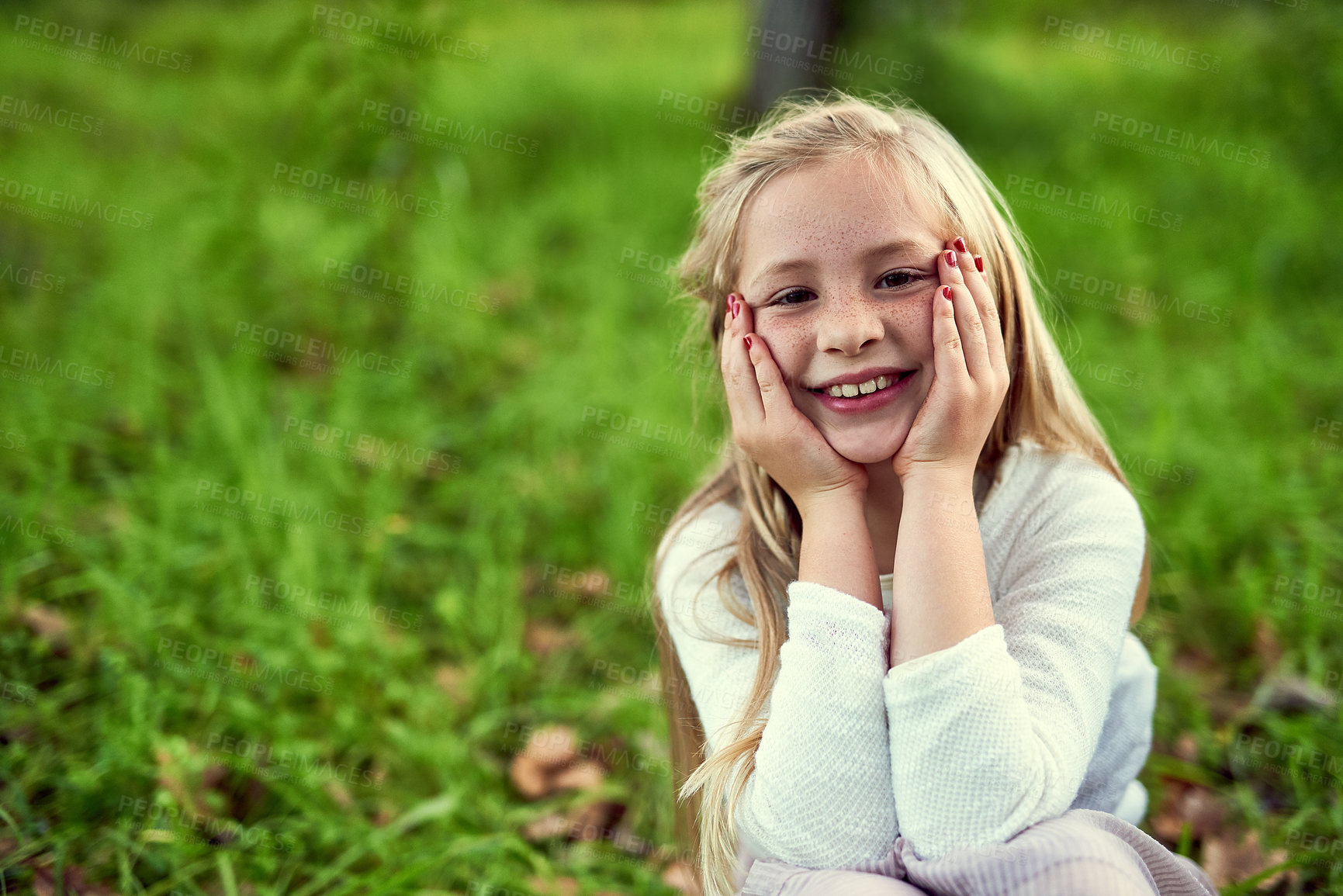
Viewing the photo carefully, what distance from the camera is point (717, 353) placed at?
204 cm

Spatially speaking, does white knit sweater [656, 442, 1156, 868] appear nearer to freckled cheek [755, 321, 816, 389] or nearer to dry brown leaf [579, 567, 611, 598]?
freckled cheek [755, 321, 816, 389]

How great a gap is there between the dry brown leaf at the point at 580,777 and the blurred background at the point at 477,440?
2 centimetres

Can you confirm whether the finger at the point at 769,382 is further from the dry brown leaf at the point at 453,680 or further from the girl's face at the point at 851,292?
the dry brown leaf at the point at 453,680

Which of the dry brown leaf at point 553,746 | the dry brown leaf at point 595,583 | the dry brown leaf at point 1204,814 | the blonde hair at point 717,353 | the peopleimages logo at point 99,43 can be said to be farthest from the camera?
the peopleimages logo at point 99,43

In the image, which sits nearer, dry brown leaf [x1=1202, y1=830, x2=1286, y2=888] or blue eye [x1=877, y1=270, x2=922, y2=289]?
blue eye [x1=877, y1=270, x2=922, y2=289]

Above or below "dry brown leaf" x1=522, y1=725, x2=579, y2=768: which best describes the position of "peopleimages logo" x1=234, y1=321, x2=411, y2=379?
above

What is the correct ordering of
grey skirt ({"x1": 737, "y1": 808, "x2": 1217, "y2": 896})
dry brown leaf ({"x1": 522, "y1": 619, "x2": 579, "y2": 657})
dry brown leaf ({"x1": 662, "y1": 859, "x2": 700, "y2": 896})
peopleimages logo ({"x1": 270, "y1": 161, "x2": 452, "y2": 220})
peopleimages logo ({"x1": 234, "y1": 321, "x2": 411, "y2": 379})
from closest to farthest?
grey skirt ({"x1": 737, "y1": 808, "x2": 1217, "y2": 896})
dry brown leaf ({"x1": 662, "y1": 859, "x2": 700, "y2": 896})
dry brown leaf ({"x1": 522, "y1": 619, "x2": 579, "y2": 657})
peopleimages logo ({"x1": 234, "y1": 321, "x2": 411, "y2": 379})
peopleimages logo ({"x1": 270, "y1": 161, "x2": 452, "y2": 220})

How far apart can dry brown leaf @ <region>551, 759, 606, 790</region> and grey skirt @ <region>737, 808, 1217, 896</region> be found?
3.69 feet

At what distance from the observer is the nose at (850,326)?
1556mm

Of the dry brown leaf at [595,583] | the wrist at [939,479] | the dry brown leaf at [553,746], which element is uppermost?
the wrist at [939,479]

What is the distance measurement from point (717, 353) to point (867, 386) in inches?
19.2

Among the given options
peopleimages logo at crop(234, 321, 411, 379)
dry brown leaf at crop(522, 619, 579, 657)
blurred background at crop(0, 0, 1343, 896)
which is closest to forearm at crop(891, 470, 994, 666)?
blurred background at crop(0, 0, 1343, 896)

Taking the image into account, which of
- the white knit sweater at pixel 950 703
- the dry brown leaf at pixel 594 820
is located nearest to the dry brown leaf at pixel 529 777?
the dry brown leaf at pixel 594 820

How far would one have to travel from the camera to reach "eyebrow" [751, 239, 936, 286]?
62.0 inches
